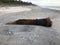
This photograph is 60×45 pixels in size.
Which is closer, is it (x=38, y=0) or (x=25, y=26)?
(x=25, y=26)

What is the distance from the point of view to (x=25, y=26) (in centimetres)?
427

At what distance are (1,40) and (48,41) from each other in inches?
36.8

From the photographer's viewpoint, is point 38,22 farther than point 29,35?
Yes

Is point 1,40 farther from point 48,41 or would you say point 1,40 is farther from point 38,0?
point 38,0

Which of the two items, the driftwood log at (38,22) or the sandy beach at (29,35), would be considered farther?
the driftwood log at (38,22)

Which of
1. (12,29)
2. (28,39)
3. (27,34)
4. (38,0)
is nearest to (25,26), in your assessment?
(12,29)

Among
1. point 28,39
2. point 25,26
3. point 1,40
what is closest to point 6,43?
point 1,40

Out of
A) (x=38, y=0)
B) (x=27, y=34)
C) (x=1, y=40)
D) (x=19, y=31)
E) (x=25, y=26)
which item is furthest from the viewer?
(x=38, y=0)

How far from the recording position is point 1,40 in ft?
10.3

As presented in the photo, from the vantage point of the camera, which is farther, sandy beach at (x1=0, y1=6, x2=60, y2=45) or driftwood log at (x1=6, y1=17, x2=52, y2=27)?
driftwood log at (x1=6, y1=17, x2=52, y2=27)

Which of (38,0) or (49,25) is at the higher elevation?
(49,25)

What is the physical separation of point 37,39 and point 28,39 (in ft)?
0.61

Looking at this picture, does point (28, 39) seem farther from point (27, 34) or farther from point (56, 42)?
point (56, 42)

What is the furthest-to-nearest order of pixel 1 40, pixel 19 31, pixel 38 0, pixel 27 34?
pixel 38 0
pixel 19 31
pixel 27 34
pixel 1 40
